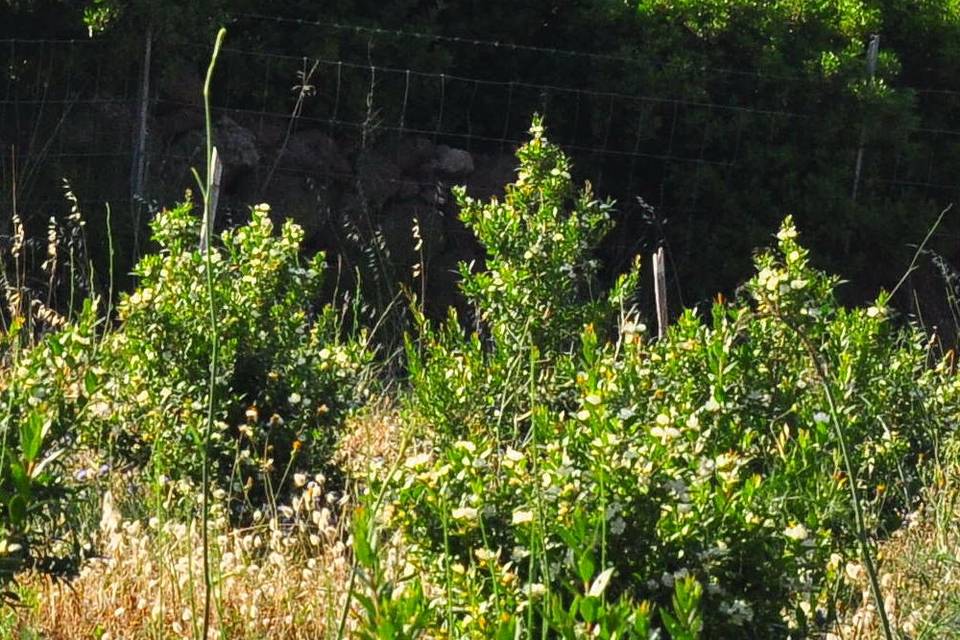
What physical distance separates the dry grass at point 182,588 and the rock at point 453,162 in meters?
4.90

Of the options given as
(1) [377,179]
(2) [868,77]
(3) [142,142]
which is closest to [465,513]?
(3) [142,142]

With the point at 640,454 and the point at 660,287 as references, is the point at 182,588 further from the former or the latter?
the point at 660,287

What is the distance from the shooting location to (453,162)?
28.2ft

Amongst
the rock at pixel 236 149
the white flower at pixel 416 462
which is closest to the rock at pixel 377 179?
the rock at pixel 236 149

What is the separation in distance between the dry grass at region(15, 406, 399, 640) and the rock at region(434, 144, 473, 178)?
490cm

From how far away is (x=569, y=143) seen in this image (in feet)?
29.2

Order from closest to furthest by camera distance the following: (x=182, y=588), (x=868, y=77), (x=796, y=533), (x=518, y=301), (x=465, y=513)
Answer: (x=465, y=513), (x=796, y=533), (x=182, y=588), (x=518, y=301), (x=868, y=77)

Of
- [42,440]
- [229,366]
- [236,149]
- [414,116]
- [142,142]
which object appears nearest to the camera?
[42,440]

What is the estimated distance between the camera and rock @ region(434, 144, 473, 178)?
338 inches

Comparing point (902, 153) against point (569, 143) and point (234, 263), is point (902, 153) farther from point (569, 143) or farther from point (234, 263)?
point (234, 263)

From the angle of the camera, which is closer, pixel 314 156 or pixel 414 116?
pixel 314 156

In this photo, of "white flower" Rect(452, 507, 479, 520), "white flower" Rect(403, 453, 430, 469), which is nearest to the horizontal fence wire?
"white flower" Rect(403, 453, 430, 469)

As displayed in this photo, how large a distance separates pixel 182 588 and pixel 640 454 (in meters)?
1.22

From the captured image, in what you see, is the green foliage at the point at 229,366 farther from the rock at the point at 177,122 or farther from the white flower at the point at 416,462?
the rock at the point at 177,122
